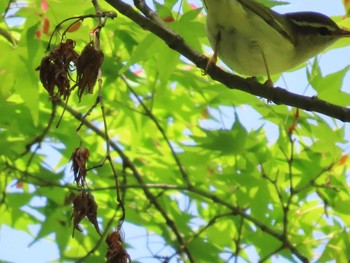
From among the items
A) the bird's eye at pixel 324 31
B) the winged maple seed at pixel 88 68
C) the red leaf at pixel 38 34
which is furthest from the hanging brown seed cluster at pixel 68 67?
the bird's eye at pixel 324 31

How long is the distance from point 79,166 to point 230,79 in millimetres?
449

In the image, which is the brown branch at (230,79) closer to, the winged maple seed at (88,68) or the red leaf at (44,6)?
the winged maple seed at (88,68)

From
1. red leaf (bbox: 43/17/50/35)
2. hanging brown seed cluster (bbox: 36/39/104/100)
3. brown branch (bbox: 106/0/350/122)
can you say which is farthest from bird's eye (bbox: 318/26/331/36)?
hanging brown seed cluster (bbox: 36/39/104/100)

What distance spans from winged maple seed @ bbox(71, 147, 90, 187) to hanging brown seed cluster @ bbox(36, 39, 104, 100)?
0.11 metres

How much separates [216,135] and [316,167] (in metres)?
0.37

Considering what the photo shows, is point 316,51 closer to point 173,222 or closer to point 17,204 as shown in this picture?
point 173,222

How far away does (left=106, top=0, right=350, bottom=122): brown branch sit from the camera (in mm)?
1505

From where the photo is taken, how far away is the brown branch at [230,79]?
1.50 metres

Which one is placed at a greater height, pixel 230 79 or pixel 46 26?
pixel 46 26

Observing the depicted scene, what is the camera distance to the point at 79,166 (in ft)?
4.41

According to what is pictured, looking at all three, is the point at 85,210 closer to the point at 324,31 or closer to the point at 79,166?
the point at 79,166

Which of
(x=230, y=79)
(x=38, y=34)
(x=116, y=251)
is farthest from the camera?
(x=38, y=34)

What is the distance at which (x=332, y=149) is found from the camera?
2438 mm

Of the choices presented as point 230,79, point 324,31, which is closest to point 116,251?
point 230,79
